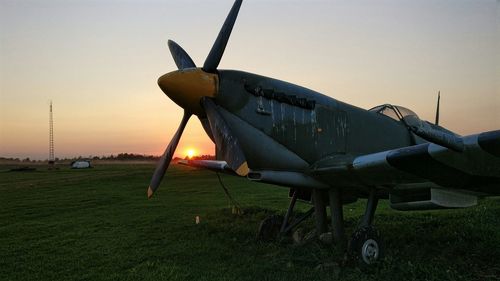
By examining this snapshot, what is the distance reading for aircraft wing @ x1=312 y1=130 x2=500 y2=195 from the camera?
486 centimetres

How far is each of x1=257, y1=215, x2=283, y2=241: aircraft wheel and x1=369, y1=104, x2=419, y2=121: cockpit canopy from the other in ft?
10.1

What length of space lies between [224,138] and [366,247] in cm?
277

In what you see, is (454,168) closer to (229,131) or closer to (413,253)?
(413,253)

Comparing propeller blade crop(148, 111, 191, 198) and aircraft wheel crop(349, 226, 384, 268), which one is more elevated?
propeller blade crop(148, 111, 191, 198)

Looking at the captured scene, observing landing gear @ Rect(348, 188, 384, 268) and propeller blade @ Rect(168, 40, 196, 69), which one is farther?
propeller blade @ Rect(168, 40, 196, 69)

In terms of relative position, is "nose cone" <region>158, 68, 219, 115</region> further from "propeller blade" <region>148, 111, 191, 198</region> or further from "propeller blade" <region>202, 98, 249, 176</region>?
"propeller blade" <region>148, 111, 191, 198</region>

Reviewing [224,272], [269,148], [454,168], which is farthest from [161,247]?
[454,168]

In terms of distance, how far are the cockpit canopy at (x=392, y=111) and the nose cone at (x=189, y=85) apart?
3421 millimetres

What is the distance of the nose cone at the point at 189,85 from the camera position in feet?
18.4

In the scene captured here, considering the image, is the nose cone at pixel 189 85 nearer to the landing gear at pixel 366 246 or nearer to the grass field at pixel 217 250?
the grass field at pixel 217 250

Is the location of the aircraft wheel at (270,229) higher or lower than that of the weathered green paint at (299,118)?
lower

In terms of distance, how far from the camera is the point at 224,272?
5.91 metres

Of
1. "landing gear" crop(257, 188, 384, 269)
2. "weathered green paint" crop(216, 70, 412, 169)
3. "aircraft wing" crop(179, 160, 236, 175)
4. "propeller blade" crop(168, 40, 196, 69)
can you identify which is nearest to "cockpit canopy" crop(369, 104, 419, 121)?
"weathered green paint" crop(216, 70, 412, 169)

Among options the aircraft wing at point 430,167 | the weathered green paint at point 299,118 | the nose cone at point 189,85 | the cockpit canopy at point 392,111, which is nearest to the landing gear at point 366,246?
the aircraft wing at point 430,167
